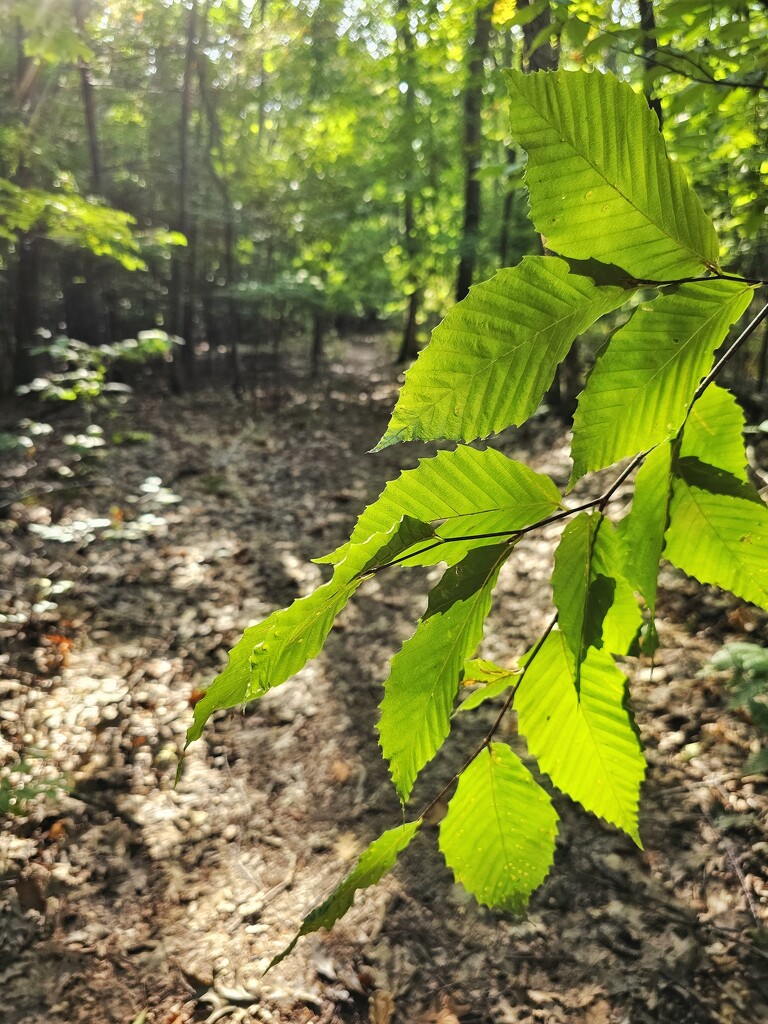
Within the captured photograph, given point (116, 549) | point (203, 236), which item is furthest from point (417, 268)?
point (116, 549)

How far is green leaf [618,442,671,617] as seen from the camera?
0.54m

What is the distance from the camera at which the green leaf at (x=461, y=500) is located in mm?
544

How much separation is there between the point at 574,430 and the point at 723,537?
20cm

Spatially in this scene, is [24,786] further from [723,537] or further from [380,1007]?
[723,537]

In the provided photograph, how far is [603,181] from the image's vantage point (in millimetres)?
501

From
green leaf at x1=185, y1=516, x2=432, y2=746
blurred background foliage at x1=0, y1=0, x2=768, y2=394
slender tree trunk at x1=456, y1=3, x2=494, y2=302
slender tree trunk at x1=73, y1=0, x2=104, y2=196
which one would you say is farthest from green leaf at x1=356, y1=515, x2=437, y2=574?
slender tree trunk at x1=73, y1=0, x2=104, y2=196

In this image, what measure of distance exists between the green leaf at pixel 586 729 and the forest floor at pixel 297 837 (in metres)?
1.59

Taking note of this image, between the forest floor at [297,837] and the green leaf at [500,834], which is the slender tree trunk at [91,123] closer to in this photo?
the forest floor at [297,837]

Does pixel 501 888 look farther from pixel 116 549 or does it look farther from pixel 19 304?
pixel 19 304

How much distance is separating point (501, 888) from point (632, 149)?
2.46ft

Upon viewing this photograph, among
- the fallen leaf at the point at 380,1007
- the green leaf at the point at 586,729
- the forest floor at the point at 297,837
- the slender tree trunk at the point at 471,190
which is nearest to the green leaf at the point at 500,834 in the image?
the green leaf at the point at 586,729

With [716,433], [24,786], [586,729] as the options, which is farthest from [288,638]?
[24,786]

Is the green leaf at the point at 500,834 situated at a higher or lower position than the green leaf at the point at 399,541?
lower

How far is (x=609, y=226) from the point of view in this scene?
50cm
